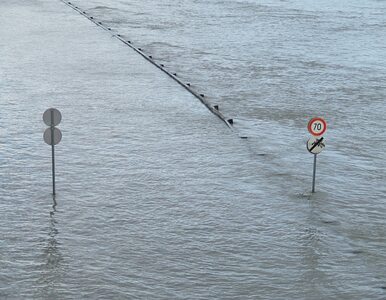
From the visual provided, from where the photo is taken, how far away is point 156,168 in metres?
21.7

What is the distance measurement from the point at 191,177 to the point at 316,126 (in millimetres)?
3997

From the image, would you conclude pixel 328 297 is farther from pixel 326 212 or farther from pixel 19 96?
pixel 19 96

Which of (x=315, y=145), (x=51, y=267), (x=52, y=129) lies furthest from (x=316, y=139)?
(x=51, y=267)

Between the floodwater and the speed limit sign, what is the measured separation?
1762 millimetres

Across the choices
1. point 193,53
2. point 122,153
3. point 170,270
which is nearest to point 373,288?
point 170,270

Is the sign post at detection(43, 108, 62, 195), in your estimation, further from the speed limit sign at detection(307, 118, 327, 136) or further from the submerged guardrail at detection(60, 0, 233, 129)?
the submerged guardrail at detection(60, 0, 233, 129)

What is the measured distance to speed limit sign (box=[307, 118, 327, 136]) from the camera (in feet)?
62.2

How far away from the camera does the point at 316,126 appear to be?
1911cm

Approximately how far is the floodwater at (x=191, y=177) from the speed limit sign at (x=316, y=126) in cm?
176

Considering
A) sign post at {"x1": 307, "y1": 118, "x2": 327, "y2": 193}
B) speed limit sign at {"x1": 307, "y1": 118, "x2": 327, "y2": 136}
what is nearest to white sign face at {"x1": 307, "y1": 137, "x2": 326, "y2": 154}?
sign post at {"x1": 307, "y1": 118, "x2": 327, "y2": 193}

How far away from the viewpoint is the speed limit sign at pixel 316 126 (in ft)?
62.2

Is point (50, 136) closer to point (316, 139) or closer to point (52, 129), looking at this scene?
point (52, 129)

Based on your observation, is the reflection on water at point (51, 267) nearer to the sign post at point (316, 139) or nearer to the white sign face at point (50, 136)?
the white sign face at point (50, 136)

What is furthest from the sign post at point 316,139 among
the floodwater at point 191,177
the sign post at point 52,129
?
the sign post at point 52,129
